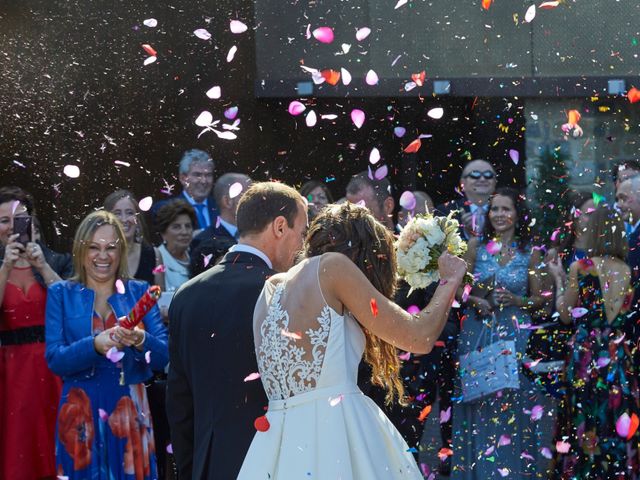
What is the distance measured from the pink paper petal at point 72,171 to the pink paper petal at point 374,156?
88.6 inches

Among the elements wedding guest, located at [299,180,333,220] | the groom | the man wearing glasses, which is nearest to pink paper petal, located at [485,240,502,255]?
the man wearing glasses

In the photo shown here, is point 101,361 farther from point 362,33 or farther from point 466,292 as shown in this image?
point 362,33

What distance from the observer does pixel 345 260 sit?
3822mm

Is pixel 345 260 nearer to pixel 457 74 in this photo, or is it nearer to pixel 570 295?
pixel 570 295

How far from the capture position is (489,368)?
265 inches

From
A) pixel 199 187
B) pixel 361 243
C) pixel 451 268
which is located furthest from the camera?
pixel 199 187

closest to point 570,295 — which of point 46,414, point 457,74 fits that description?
point 46,414

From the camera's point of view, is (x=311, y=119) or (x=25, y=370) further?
(x=311, y=119)

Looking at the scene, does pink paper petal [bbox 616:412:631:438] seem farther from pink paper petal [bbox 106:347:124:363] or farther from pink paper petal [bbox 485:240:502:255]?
pink paper petal [bbox 106:347:124:363]

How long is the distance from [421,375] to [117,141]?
3.71 m

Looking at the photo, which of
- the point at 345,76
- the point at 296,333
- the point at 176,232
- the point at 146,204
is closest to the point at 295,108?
the point at 345,76

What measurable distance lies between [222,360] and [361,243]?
2.25 feet

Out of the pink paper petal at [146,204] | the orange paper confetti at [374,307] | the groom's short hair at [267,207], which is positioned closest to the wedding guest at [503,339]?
the pink paper petal at [146,204]

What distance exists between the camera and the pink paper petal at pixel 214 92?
31.3ft
